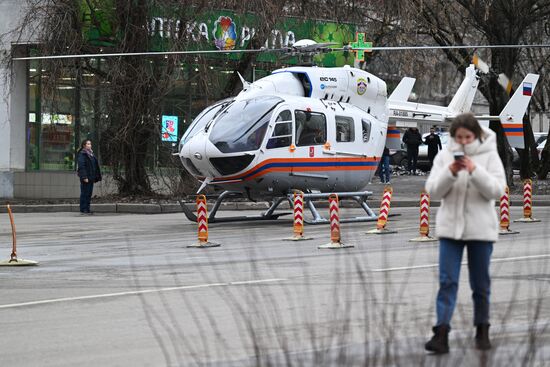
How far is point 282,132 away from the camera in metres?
21.9

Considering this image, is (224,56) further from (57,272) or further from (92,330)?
(92,330)

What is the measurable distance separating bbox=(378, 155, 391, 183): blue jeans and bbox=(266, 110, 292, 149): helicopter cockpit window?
48.1 feet

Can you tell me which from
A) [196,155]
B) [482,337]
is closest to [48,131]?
[196,155]

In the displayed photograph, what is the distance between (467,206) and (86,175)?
21.2 metres

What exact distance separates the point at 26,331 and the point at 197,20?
20.9m

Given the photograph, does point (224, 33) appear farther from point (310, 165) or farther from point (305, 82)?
point (310, 165)

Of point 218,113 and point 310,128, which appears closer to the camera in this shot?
point 218,113

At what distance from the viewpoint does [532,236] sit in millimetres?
18469

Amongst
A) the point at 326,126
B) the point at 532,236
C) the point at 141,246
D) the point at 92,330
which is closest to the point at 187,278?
the point at 92,330

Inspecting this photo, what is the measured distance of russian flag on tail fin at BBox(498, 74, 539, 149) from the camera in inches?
1029

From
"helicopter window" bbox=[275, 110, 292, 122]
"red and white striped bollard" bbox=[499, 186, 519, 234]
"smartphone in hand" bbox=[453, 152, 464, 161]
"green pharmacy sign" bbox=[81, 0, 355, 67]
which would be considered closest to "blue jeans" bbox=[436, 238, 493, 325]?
"smartphone in hand" bbox=[453, 152, 464, 161]

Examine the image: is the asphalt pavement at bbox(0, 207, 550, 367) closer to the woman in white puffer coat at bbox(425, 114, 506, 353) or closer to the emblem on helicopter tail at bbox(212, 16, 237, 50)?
the woman in white puffer coat at bbox(425, 114, 506, 353)

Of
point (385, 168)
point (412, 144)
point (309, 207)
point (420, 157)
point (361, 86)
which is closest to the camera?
point (309, 207)

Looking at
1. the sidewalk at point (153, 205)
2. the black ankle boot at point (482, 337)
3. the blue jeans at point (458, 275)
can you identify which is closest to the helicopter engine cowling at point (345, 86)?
the sidewalk at point (153, 205)
